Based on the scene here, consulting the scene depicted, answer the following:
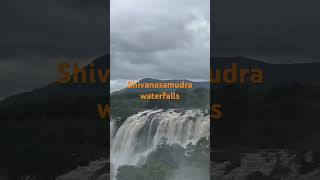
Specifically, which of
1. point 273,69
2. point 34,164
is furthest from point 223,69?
point 34,164

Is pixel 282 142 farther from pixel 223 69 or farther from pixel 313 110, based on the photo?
pixel 223 69

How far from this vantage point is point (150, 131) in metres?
5.09

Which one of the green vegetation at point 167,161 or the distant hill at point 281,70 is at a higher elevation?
the distant hill at point 281,70

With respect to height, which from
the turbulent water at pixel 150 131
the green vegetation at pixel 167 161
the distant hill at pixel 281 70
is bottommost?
the green vegetation at pixel 167 161

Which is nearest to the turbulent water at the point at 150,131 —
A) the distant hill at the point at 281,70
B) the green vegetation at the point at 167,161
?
the green vegetation at the point at 167,161

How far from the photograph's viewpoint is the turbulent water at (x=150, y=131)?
4.90 meters

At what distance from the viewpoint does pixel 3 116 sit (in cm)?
481

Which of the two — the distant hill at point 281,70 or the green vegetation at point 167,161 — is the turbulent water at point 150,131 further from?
the distant hill at point 281,70

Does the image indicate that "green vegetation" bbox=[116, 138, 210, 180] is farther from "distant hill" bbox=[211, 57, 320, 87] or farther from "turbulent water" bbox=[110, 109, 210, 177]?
"distant hill" bbox=[211, 57, 320, 87]

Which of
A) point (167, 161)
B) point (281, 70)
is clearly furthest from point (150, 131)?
point (281, 70)

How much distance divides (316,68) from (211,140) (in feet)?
4.86

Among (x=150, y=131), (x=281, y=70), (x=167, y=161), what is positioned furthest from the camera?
(x=150, y=131)

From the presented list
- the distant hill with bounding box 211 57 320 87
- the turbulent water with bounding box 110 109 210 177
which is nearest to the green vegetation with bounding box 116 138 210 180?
the turbulent water with bounding box 110 109 210 177

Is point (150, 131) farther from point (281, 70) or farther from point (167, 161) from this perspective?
point (281, 70)
